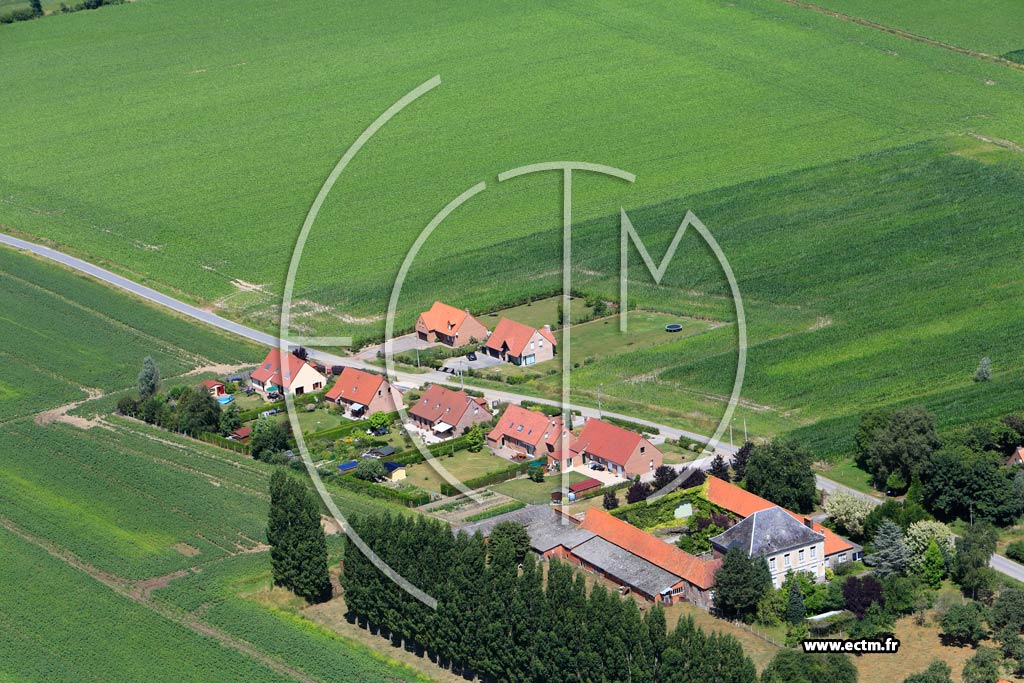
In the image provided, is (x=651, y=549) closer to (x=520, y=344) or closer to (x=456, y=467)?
(x=456, y=467)

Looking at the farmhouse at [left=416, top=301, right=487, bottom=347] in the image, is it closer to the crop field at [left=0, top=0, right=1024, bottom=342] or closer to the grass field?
the crop field at [left=0, top=0, right=1024, bottom=342]

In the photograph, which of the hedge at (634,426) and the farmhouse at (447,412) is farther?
the farmhouse at (447,412)

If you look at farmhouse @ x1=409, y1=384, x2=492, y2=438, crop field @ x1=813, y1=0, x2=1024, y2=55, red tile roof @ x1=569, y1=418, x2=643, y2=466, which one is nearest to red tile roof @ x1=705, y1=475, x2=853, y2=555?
red tile roof @ x1=569, y1=418, x2=643, y2=466

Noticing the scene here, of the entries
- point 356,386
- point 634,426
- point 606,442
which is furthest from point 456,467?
point 356,386

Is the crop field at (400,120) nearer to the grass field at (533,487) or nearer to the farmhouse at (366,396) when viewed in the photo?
the farmhouse at (366,396)

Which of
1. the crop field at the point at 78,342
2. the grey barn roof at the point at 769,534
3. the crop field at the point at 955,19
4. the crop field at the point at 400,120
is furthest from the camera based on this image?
the crop field at the point at 955,19

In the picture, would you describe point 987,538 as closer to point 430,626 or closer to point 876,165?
point 430,626

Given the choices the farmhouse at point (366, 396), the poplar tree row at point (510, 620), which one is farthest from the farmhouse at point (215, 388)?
the poplar tree row at point (510, 620)
